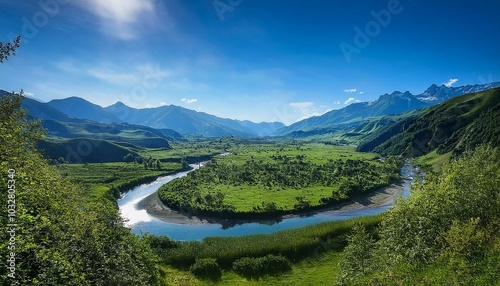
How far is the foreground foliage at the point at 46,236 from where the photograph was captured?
2177 centimetres

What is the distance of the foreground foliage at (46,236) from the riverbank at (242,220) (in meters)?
71.8

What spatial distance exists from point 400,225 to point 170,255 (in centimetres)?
5234

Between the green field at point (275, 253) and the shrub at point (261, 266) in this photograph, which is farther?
the shrub at point (261, 266)

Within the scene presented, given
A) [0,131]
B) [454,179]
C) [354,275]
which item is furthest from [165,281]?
[454,179]

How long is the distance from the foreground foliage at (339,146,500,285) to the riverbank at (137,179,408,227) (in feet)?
245

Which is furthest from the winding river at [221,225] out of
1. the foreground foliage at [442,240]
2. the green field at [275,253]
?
the foreground foliage at [442,240]

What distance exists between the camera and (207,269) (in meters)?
66.1

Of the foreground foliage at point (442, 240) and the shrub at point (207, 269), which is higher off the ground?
the foreground foliage at point (442, 240)

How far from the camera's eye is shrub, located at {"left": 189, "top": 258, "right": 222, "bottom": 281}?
64.9 meters

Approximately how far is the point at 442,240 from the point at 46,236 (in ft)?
156

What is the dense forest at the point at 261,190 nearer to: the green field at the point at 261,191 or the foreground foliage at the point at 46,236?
the green field at the point at 261,191

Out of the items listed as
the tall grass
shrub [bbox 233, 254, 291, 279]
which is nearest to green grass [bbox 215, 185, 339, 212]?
the tall grass

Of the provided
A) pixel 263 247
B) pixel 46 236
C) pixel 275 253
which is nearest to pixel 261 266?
pixel 275 253

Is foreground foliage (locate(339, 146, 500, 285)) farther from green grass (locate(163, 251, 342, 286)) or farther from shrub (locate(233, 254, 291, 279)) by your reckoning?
shrub (locate(233, 254, 291, 279))
